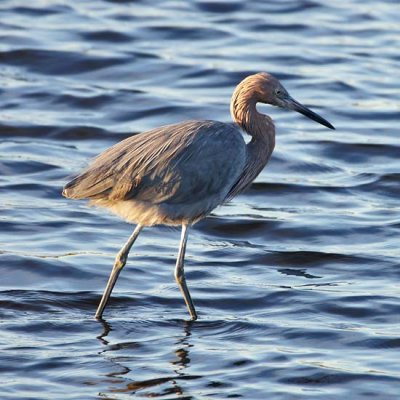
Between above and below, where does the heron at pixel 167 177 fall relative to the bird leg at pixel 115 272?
above

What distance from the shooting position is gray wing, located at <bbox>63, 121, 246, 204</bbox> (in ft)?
30.2

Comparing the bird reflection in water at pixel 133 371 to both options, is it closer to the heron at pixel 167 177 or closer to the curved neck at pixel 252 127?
the heron at pixel 167 177

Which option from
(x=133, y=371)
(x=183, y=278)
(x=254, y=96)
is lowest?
(x=133, y=371)

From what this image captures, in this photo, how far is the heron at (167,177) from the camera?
9.23 m

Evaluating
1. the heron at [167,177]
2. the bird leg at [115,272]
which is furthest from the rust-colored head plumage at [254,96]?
the bird leg at [115,272]

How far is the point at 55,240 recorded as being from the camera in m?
11.2

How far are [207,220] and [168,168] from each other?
2.91 metres

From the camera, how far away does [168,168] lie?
9281 millimetres

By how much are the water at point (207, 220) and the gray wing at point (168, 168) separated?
98 centimetres

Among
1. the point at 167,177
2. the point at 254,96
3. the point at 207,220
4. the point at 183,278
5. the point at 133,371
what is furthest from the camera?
the point at 207,220

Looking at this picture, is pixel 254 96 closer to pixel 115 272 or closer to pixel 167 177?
pixel 167 177

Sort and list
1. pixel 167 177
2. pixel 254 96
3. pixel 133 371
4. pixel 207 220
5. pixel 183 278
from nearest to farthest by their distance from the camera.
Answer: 1. pixel 133 371
2. pixel 167 177
3. pixel 183 278
4. pixel 254 96
5. pixel 207 220

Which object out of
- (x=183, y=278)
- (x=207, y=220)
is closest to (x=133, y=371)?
(x=183, y=278)

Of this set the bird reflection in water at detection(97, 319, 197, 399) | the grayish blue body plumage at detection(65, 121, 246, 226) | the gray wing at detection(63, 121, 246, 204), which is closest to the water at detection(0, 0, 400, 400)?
the bird reflection in water at detection(97, 319, 197, 399)
